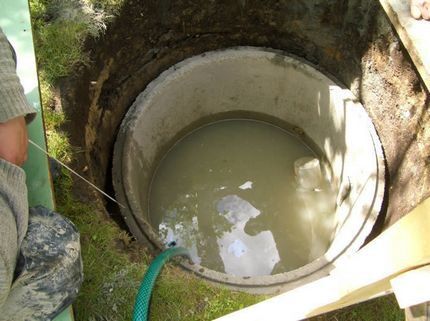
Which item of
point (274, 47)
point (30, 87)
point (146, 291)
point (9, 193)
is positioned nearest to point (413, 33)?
point (274, 47)

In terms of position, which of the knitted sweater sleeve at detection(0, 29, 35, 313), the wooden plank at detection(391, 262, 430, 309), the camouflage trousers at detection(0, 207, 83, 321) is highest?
the knitted sweater sleeve at detection(0, 29, 35, 313)

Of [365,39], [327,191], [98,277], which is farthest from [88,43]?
[327,191]

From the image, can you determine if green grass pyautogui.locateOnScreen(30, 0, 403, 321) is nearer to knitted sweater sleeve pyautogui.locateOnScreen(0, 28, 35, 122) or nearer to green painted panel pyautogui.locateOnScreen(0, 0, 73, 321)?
green painted panel pyautogui.locateOnScreen(0, 0, 73, 321)

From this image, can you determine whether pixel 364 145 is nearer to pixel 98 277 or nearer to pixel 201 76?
pixel 201 76

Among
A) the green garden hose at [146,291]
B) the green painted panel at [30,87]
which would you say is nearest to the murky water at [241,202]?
the green garden hose at [146,291]

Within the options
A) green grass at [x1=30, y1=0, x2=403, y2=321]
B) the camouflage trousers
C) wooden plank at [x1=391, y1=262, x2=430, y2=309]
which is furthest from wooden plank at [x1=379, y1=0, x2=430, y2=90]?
the camouflage trousers

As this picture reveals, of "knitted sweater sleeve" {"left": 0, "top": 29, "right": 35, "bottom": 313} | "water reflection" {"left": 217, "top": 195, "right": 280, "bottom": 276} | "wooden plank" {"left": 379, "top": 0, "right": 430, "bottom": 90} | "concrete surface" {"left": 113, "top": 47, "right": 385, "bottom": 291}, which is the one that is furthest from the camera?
"water reflection" {"left": 217, "top": 195, "right": 280, "bottom": 276}

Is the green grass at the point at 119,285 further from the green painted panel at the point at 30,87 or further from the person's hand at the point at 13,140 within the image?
the person's hand at the point at 13,140

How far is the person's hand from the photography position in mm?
1848

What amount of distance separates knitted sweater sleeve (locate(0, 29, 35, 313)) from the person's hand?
7cm

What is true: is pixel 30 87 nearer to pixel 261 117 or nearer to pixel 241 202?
pixel 241 202

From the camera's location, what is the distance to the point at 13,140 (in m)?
1.88

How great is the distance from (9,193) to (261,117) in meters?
3.44

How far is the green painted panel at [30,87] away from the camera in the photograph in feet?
7.56
